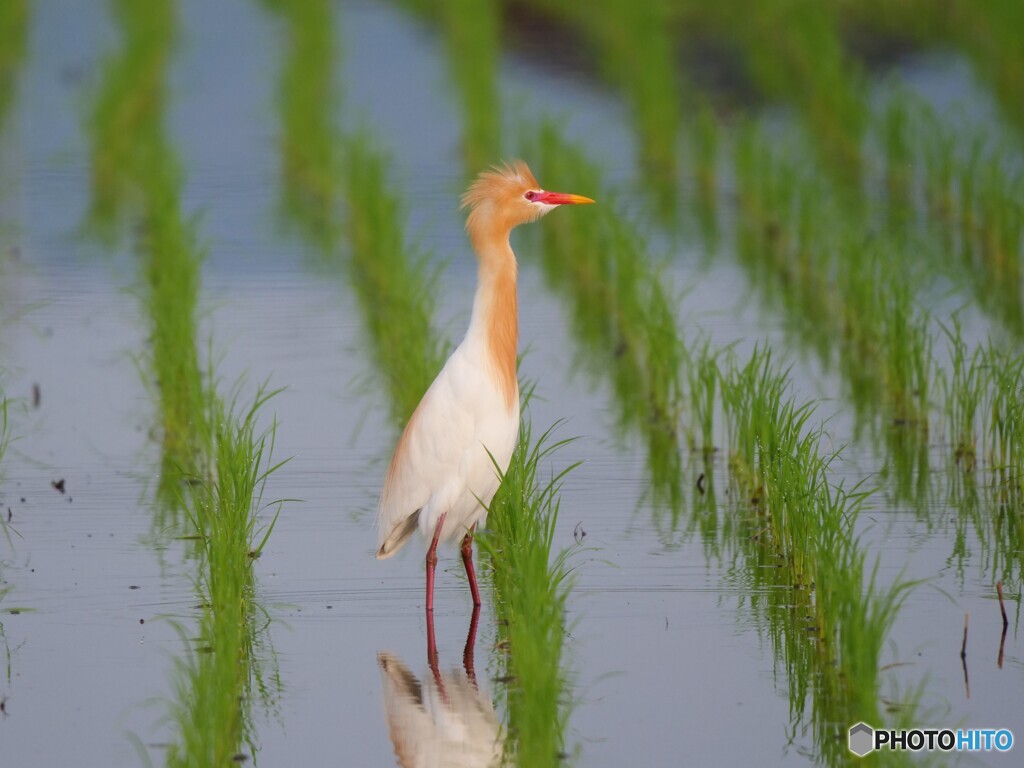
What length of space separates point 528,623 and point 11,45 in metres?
14.0

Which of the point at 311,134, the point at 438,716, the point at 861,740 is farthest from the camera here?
the point at 311,134

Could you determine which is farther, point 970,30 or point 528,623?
point 970,30

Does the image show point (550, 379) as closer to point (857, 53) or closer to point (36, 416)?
point (36, 416)

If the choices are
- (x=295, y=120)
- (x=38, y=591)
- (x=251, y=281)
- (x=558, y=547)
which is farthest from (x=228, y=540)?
(x=295, y=120)

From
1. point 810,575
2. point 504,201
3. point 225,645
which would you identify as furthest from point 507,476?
point 225,645

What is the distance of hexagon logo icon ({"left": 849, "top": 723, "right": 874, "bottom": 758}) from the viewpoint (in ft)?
14.4

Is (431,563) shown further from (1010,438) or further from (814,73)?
(814,73)

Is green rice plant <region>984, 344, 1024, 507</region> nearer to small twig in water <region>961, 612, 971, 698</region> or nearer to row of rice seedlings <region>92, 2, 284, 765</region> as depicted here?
small twig in water <region>961, 612, 971, 698</region>

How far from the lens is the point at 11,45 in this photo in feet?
57.4

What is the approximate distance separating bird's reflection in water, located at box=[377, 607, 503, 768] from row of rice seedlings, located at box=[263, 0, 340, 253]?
6.18m

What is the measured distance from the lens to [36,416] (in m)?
8.07

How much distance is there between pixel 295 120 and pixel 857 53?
5271 millimetres

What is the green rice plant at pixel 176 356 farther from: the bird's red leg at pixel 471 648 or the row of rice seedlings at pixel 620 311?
the row of rice seedlings at pixel 620 311

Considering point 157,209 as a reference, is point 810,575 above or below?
below
